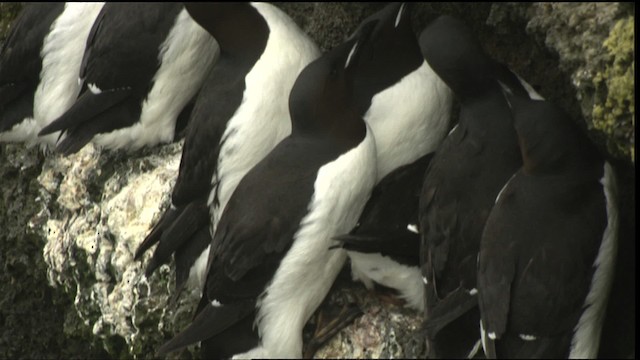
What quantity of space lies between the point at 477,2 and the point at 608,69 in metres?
0.77

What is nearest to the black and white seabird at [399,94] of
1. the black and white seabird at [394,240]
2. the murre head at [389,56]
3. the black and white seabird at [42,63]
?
the murre head at [389,56]

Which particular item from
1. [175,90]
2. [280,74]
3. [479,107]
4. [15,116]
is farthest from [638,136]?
[15,116]

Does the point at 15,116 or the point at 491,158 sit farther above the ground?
the point at 491,158

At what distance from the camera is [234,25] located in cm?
416

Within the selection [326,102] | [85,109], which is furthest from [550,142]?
[85,109]

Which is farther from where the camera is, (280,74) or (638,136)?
(280,74)

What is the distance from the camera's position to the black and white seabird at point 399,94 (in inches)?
157

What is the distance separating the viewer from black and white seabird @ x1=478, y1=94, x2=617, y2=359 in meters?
3.34

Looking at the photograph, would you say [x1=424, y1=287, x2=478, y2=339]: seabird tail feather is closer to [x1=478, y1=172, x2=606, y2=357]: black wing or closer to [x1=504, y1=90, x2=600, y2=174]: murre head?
[x1=478, y1=172, x2=606, y2=357]: black wing

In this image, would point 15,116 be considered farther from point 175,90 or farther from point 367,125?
point 367,125

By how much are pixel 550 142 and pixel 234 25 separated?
117 centimetres

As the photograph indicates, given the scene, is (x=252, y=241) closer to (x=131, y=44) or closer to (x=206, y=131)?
(x=206, y=131)

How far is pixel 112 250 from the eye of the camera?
4.43 metres

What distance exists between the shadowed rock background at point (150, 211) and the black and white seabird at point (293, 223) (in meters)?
0.15
